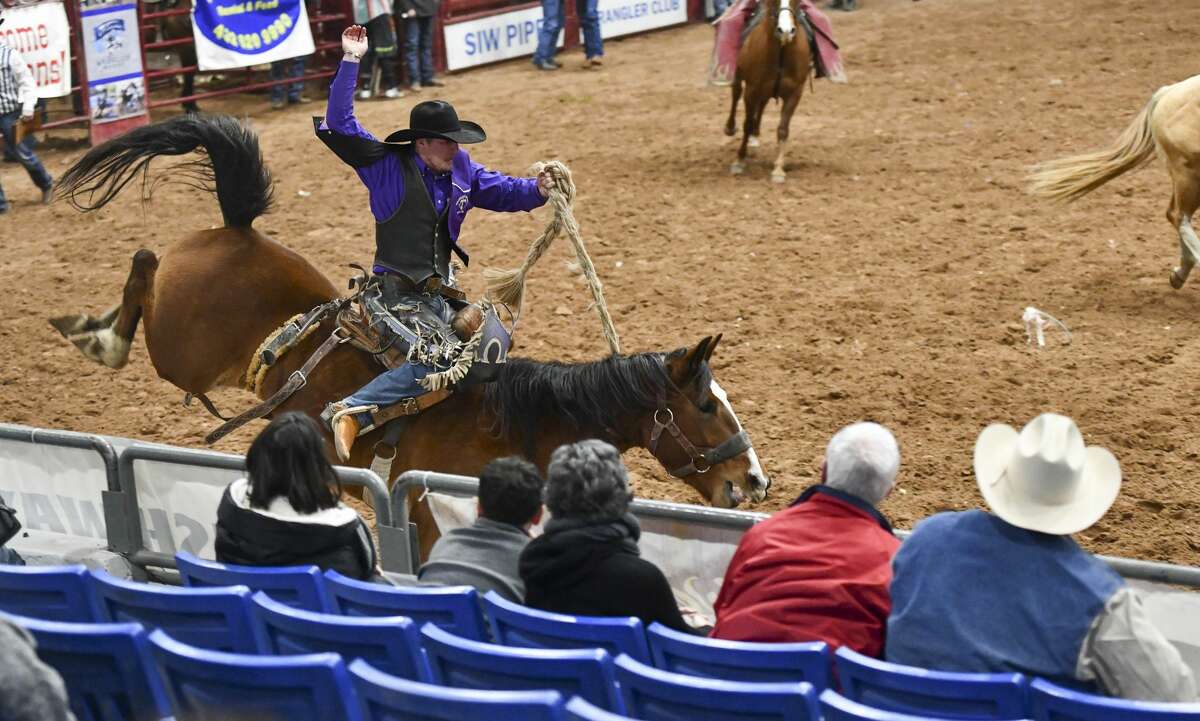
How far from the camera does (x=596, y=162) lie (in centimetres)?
1386

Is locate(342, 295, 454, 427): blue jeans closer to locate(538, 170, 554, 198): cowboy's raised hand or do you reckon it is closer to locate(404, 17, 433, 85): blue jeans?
locate(538, 170, 554, 198): cowboy's raised hand

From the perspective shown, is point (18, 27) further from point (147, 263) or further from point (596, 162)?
point (147, 263)

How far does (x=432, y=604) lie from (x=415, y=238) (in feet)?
8.79

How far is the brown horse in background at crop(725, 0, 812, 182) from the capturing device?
42.8 feet

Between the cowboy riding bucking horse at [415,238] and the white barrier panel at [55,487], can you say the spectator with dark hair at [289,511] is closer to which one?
the white barrier panel at [55,487]

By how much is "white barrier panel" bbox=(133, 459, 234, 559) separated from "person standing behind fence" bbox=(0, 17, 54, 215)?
8570mm

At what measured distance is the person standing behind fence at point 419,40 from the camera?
1753cm

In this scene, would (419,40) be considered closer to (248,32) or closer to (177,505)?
(248,32)

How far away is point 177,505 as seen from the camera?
5.43 metres

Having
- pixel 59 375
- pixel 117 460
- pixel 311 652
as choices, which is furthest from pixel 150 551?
pixel 59 375

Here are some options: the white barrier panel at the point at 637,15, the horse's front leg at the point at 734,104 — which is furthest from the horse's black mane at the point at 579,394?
the white barrier panel at the point at 637,15

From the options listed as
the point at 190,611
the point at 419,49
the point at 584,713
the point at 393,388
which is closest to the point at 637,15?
the point at 419,49

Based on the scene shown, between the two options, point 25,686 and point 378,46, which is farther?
point 378,46

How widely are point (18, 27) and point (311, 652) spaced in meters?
12.5
